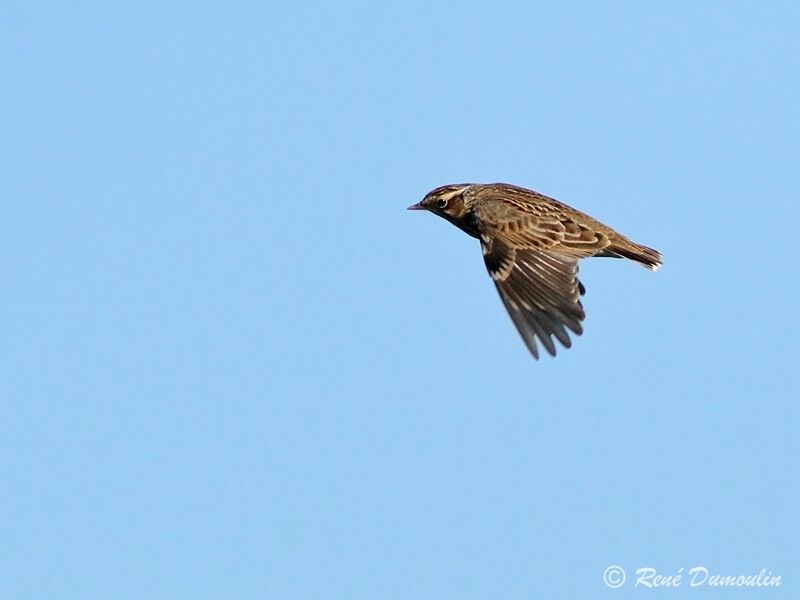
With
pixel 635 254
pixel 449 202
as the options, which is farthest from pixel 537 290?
pixel 449 202

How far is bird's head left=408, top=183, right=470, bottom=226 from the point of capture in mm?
27703

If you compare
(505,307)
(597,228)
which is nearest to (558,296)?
(505,307)

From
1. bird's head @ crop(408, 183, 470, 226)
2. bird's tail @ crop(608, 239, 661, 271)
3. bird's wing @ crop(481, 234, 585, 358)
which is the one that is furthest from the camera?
bird's head @ crop(408, 183, 470, 226)

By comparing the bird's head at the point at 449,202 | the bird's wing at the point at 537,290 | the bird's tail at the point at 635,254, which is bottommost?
the bird's wing at the point at 537,290

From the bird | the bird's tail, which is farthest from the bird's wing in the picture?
the bird's tail

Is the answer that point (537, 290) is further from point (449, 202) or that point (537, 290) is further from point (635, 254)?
point (449, 202)

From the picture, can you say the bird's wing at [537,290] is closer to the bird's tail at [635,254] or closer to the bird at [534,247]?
the bird at [534,247]

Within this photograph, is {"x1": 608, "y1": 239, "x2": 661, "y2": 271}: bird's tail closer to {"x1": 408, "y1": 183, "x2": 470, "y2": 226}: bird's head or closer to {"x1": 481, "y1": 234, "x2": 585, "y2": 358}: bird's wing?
{"x1": 481, "y1": 234, "x2": 585, "y2": 358}: bird's wing

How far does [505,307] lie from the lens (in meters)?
23.0

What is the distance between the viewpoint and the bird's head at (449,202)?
27.7 metres

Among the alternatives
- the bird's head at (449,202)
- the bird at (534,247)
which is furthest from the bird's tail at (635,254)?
the bird's head at (449,202)

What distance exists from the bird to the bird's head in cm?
2

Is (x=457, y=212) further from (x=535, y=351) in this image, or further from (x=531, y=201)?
(x=535, y=351)

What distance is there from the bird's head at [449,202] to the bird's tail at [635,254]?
2473 mm
